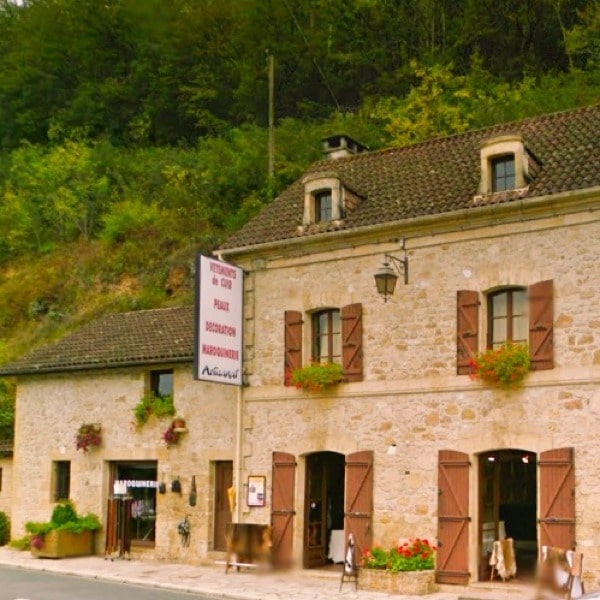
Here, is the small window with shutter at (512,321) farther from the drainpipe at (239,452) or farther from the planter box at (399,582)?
the drainpipe at (239,452)

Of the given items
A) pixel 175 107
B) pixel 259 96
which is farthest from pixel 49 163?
pixel 259 96

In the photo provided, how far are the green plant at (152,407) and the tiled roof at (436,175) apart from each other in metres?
3.90

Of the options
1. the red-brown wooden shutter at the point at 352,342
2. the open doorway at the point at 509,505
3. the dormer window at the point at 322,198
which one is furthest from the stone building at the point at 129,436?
the open doorway at the point at 509,505

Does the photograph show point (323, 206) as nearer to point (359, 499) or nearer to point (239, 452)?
point (239, 452)

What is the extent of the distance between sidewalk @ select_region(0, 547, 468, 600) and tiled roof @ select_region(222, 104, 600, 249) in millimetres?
6542

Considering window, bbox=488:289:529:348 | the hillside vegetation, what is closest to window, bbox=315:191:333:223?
window, bbox=488:289:529:348

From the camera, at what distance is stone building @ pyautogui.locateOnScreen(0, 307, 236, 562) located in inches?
805

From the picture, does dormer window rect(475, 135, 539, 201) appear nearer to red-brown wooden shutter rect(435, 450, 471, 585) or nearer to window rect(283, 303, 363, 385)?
window rect(283, 303, 363, 385)

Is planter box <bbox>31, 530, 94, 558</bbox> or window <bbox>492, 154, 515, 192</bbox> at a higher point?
window <bbox>492, 154, 515, 192</bbox>

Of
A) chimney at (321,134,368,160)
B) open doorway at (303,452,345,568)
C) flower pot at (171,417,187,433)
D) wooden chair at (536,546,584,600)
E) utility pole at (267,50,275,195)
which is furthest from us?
utility pole at (267,50,275,195)

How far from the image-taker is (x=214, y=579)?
17.8 m

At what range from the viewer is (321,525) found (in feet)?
62.6

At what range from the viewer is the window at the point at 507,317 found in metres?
16.5

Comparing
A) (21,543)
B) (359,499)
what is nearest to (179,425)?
(359,499)
